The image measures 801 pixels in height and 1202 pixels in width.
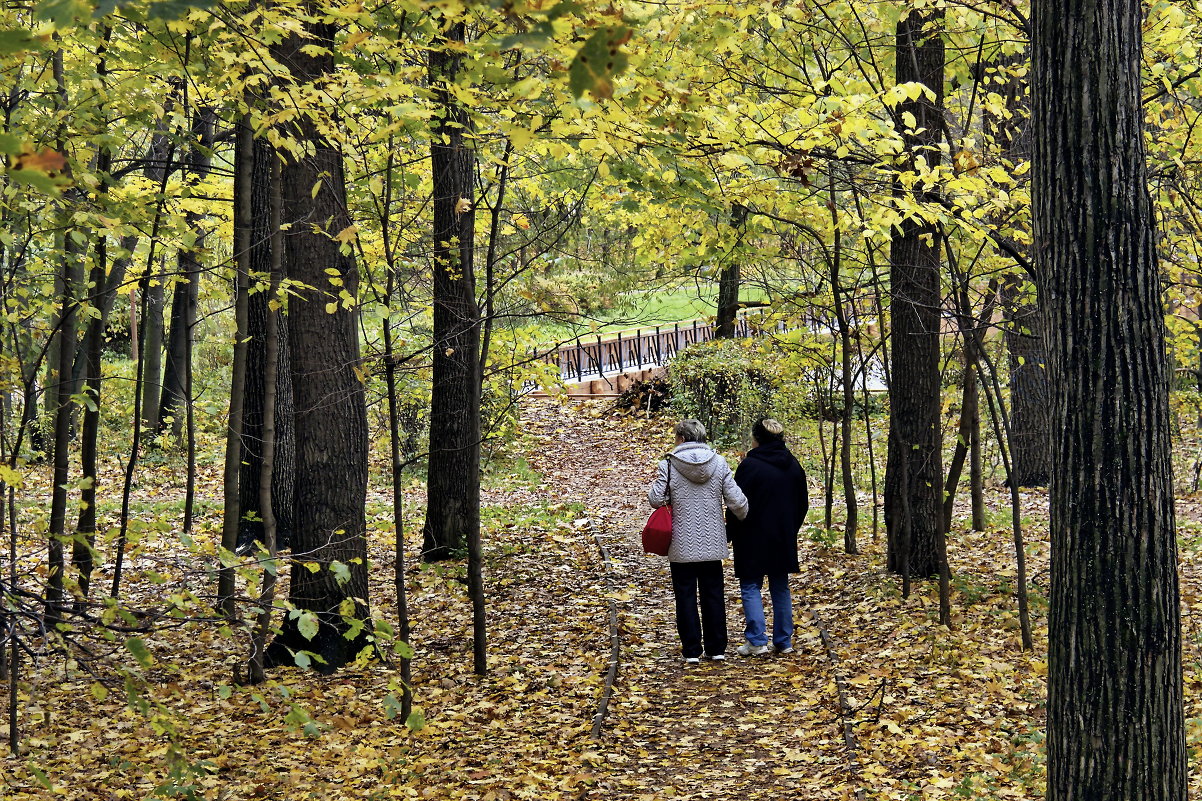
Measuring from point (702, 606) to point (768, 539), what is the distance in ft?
2.40

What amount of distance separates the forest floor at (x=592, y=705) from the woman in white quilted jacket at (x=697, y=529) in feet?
0.93

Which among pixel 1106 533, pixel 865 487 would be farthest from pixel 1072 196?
pixel 865 487

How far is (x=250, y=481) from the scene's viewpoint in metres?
11.2

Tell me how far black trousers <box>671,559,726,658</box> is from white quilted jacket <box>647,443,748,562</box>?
0.13 meters

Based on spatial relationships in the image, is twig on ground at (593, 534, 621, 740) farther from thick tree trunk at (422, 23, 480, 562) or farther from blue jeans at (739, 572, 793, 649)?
thick tree trunk at (422, 23, 480, 562)

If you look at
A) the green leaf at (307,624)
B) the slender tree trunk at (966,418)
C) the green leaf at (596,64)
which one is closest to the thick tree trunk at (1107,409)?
the green leaf at (596,64)

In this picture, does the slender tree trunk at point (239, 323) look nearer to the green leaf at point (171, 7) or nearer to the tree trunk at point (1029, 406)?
the green leaf at point (171, 7)

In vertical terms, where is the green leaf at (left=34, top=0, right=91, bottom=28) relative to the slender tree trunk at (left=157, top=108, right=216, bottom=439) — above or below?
below

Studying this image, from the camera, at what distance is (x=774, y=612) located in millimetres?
7828

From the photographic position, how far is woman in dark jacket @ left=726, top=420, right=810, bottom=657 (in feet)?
25.6

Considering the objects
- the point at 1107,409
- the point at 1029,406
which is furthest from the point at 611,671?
the point at 1029,406

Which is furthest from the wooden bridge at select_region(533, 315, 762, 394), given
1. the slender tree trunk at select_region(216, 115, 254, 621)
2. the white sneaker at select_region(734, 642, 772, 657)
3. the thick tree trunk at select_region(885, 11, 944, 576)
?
the slender tree trunk at select_region(216, 115, 254, 621)

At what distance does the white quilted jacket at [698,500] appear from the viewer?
7.63 meters

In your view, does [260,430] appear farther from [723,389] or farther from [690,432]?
[723,389]
